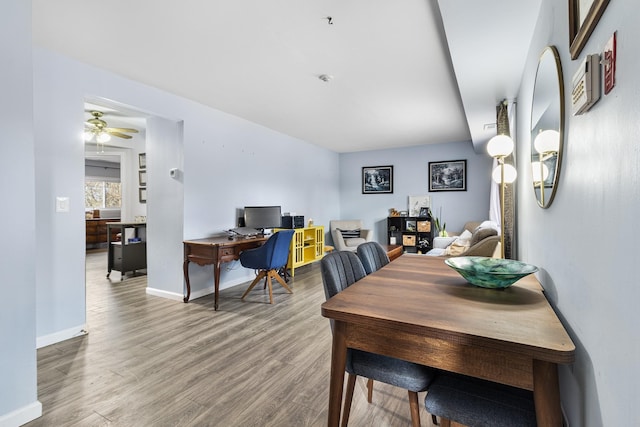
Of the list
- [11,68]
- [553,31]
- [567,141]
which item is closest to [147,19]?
[11,68]

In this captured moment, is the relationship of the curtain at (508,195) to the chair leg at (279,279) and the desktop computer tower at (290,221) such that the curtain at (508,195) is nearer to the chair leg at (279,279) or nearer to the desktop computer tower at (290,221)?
the chair leg at (279,279)

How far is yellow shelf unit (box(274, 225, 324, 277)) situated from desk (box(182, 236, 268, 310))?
1269mm

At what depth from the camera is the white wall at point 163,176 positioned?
2.56 metres

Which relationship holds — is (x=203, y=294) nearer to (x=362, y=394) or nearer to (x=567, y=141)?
(x=362, y=394)

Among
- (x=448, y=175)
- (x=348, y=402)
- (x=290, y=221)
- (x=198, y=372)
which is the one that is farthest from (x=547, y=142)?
(x=448, y=175)

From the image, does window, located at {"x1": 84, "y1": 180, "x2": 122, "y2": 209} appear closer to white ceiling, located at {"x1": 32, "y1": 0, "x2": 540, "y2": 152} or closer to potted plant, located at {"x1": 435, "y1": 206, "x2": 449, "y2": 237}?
white ceiling, located at {"x1": 32, "y1": 0, "x2": 540, "y2": 152}

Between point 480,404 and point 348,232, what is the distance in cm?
556

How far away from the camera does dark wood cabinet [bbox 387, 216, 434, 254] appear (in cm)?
621

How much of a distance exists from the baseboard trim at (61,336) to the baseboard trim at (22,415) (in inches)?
44.9

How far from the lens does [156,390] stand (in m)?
1.89

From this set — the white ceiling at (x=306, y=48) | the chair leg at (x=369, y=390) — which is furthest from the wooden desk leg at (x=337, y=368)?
the white ceiling at (x=306, y=48)

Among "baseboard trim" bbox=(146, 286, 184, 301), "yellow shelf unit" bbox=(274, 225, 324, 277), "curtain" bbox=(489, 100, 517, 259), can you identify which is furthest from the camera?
"yellow shelf unit" bbox=(274, 225, 324, 277)

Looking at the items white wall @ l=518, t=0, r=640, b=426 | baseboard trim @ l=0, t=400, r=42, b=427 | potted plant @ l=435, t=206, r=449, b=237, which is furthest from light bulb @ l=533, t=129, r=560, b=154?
potted plant @ l=435, t=206, r=449, b=237

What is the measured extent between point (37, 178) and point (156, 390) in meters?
2.00
